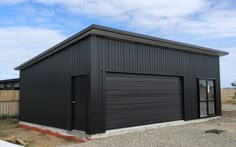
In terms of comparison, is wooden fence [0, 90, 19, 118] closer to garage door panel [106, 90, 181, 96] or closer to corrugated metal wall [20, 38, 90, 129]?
corrugated metal wall [20, 38, 90, 129]

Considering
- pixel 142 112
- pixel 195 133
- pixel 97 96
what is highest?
pixel 97 96

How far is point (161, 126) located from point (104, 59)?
4.21 metres

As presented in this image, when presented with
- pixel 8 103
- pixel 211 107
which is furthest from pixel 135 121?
pixel 8 103

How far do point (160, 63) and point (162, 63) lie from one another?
0.48ft

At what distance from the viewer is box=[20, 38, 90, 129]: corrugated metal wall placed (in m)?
10.8

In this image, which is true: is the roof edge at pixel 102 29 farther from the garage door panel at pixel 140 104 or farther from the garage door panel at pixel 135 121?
the garage door panel at pixel 135 121

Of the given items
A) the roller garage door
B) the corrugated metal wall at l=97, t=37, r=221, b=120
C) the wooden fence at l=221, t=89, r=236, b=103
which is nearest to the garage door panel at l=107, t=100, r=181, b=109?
the roller garage door

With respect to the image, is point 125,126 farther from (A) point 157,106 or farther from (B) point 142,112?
(A) point 157,106

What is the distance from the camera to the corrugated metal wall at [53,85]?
10.8 metres

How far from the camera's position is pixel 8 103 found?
18844 mm

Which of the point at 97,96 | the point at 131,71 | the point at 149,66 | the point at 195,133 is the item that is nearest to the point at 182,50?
the point at 149,66

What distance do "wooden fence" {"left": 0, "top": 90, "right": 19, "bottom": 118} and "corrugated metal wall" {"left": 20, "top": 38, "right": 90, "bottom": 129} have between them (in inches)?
137

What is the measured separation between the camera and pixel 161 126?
1237cm

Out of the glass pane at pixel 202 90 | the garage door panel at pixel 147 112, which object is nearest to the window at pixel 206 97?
the glass pane at pixel 202 90
